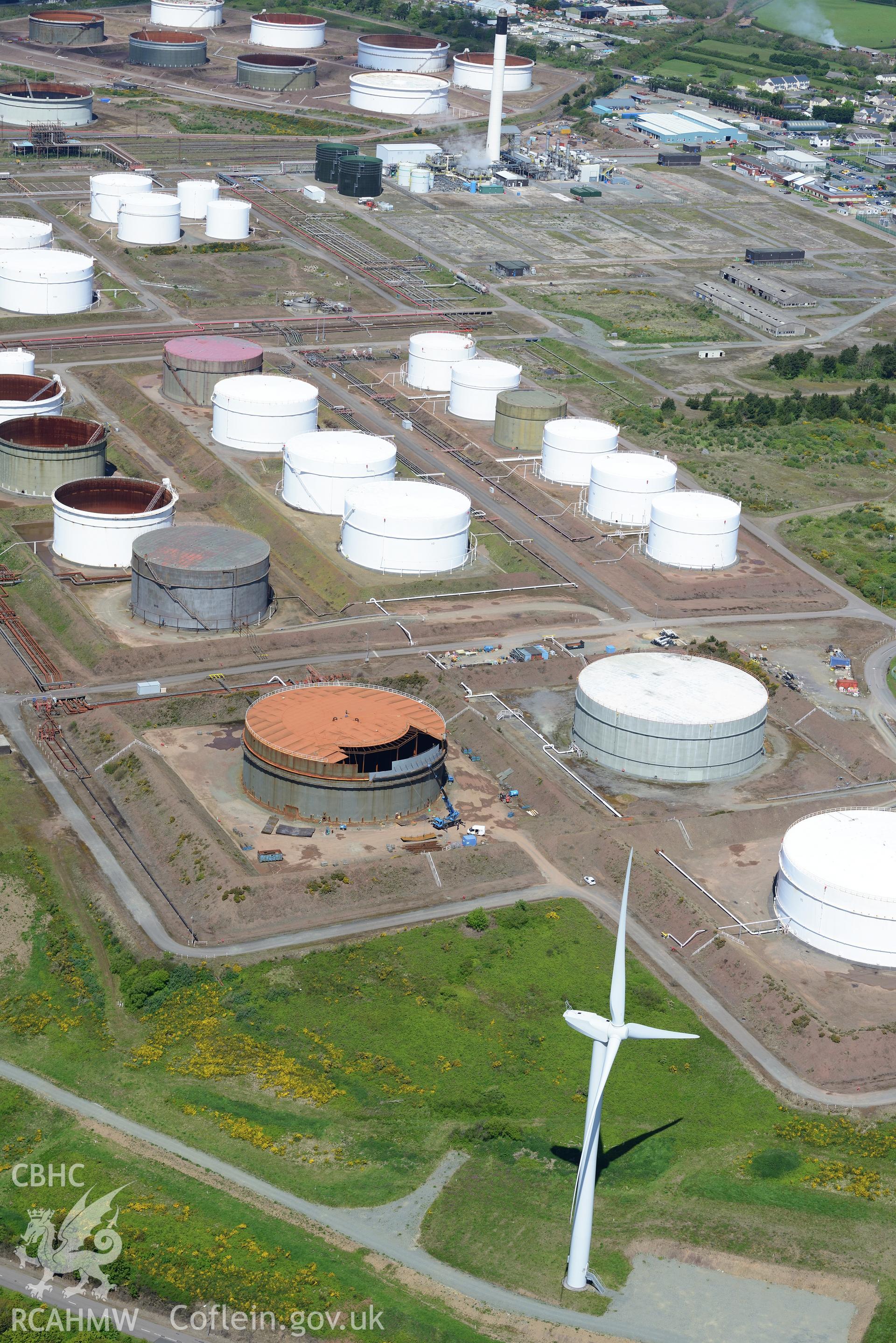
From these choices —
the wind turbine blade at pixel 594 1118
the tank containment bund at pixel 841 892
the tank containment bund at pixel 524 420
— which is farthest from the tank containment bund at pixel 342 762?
the tank containment bund at pixel 524 420

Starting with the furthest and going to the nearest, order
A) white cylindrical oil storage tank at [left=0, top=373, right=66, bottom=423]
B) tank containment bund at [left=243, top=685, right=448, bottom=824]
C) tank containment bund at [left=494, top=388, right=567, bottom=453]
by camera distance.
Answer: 1. tank containment bund at [left=494, top=388, right=567, bottom=453]
2. white cylindrical oil storage tank at [left=0, top=373, right=66, bottom=423]
3. tank containment bund at [left=243, top=685, right=448, bottom=824]

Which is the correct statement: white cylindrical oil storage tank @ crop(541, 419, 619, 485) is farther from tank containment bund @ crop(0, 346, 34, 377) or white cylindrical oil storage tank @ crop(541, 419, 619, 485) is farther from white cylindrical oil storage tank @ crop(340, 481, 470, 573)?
tank containment bund @ crop(0, 346, 34, 377)

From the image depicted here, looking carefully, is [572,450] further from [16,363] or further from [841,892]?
[841,892]

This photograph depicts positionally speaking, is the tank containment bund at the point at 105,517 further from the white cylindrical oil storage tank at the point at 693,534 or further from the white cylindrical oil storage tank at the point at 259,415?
the white cylindrical oil storage tank at the point at 693,534

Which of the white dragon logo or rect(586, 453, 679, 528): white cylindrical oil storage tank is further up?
rect(586, 453, 679, 528): white cylindrical oil storage tank

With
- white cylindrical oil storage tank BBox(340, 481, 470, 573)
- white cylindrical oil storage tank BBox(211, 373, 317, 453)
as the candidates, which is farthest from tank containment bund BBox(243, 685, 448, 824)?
white cylindrical oil storage tank BBox(211, 373, 317, 453)

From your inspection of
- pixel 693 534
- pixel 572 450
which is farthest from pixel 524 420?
pixel 693 534

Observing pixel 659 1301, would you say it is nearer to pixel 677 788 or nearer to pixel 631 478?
pixel 677 788
